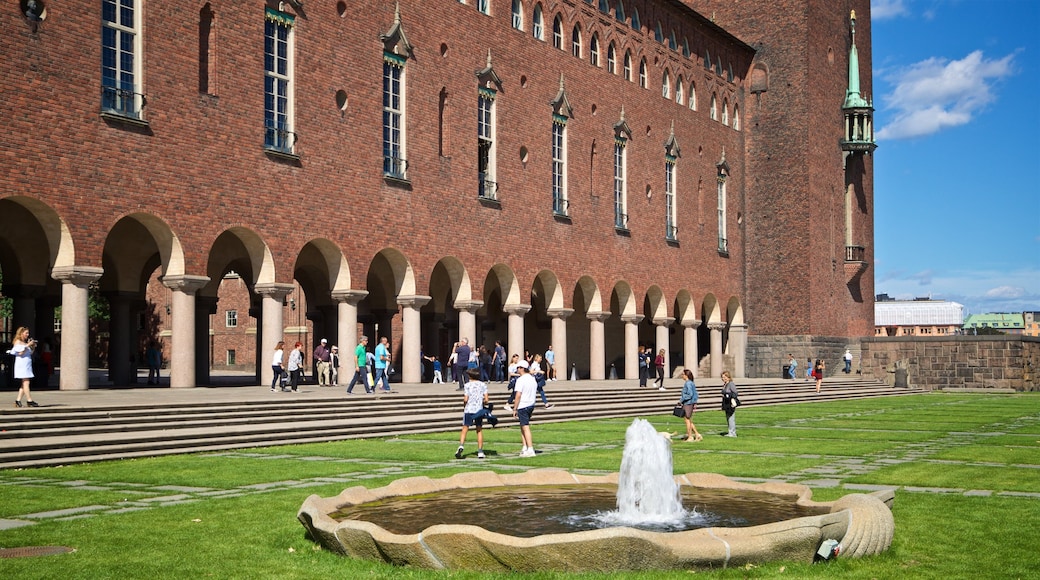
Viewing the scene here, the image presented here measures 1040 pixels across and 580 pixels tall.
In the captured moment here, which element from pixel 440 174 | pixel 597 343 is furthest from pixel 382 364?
pixel 597 343

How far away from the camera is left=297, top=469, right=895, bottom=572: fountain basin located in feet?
28.2

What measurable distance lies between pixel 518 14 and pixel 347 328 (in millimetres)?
14271

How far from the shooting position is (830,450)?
19938 mm

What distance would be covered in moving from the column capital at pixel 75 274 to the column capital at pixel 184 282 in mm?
2505

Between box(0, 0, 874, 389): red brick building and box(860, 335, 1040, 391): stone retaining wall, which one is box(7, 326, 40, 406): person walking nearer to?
box(0, 0, 874, 389): red brick building

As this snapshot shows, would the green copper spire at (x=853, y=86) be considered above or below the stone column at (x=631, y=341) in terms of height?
above

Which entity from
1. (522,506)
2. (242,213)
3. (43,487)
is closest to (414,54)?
(242,213)

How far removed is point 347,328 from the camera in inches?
1336

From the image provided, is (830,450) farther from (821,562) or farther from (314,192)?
(314,192)

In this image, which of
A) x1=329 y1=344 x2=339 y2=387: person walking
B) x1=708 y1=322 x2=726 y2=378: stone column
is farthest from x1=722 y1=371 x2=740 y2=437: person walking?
x1=708 y1=322 x2=726 y2=378: stone column

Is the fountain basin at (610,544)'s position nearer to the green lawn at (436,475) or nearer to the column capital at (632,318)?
the green lawn at (436,475)

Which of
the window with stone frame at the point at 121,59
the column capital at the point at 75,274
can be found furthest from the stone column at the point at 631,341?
Result: the column capital at the point at 75,274

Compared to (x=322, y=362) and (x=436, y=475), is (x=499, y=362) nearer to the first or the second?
(x=322, y=362)

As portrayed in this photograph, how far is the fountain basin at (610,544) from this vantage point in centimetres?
861
